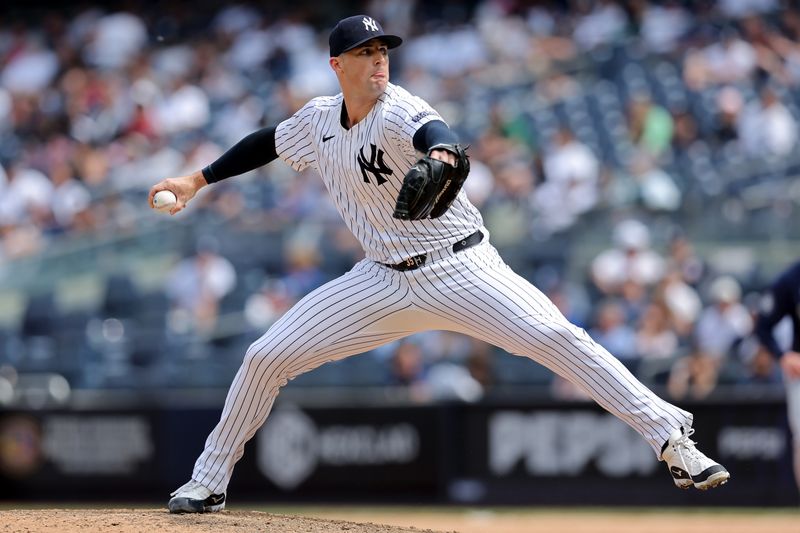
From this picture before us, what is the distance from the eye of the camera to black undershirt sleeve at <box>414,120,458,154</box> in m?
4.54

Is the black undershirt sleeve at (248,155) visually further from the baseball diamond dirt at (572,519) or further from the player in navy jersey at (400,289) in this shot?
the baseball diamond dirt at (572,519)

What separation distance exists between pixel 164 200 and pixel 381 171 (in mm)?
946

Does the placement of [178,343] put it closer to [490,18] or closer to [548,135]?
[548,135]

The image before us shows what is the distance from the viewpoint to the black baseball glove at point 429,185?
4.37 metres

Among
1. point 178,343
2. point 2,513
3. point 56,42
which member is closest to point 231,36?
point 56,42

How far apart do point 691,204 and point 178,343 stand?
14.3 ft

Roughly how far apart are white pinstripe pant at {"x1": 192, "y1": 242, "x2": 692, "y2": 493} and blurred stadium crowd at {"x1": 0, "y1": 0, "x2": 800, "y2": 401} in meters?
5.08

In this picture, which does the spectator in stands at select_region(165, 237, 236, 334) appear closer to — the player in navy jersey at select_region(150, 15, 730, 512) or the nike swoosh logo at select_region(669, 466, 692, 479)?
the player in navy jersey at select_region(150, 15, 730, 512)

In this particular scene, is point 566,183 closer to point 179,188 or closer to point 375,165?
point 179,188

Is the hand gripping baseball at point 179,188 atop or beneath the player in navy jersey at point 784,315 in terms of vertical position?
atop

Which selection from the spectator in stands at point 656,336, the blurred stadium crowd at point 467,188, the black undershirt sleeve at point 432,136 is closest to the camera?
the black undershirt sleeve at point 432,136

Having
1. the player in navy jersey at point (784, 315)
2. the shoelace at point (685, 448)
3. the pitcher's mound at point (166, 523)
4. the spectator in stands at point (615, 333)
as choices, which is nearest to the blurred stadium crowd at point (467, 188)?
the spectator in stands at point (615, 333)

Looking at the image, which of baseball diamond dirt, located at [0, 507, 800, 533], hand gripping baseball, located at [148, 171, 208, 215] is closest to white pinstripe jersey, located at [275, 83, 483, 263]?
hand gripping baseball, located at [148, 171, 208, 215]

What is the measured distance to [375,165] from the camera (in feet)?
16.1
